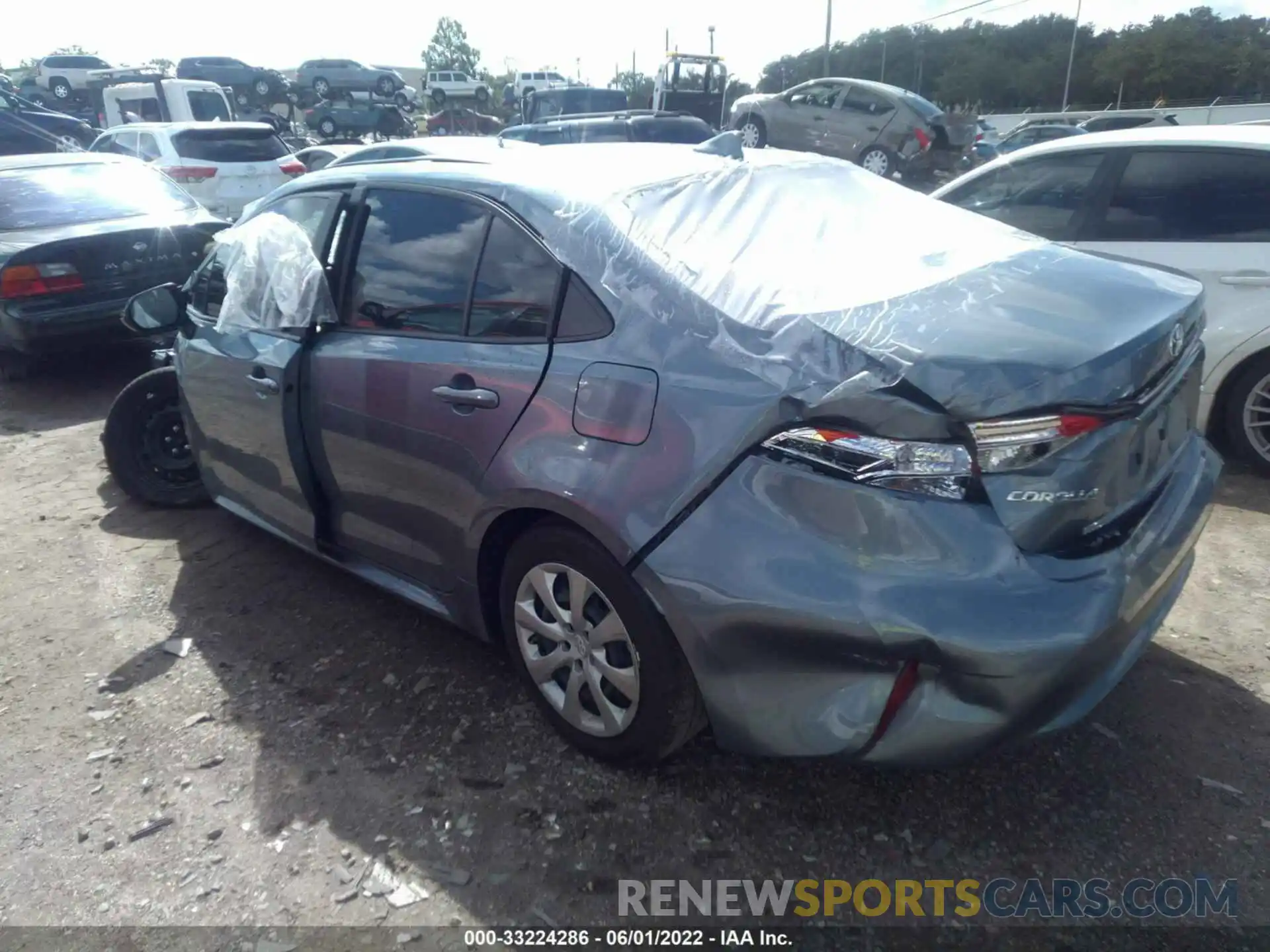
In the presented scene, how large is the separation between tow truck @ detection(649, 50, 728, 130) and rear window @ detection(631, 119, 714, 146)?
10387 millimetres

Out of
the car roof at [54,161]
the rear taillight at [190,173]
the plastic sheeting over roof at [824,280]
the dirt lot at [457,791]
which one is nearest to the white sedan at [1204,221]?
the dirt lot at [457,791]

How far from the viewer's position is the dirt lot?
2365mm

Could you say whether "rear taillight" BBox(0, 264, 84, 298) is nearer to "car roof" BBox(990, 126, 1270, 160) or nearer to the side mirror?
the side mirror

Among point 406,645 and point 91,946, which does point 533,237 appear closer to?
point 406,645

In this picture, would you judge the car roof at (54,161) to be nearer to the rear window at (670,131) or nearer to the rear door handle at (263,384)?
the rear door handle at (263,384)

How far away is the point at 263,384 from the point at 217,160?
988cm

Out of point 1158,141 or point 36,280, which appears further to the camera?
point 36,280

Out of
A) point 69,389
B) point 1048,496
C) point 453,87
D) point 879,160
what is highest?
point 1048,496

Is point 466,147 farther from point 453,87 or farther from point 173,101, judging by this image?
point 453,87

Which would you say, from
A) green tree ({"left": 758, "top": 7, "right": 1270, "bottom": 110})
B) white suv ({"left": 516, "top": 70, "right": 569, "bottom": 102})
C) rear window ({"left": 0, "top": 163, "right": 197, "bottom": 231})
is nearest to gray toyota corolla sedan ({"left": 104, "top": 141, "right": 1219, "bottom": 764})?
rear window ({"left": 0, "top": 163, "right": 197, "bottom": 231})

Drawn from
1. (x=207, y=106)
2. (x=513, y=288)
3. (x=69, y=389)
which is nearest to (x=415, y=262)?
(x=513, y=288)

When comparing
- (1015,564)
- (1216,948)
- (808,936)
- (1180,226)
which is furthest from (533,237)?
(1180,226)

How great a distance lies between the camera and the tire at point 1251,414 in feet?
14.5

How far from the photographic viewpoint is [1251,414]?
448cm
